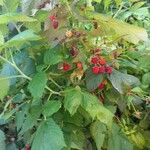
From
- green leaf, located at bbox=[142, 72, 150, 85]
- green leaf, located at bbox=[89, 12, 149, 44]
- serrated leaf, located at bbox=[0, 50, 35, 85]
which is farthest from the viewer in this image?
green leaf, located at bbox=[142, 72, 150, 85]

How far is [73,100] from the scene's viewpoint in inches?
35.8

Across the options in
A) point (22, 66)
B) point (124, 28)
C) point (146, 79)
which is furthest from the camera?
point (146, 79)

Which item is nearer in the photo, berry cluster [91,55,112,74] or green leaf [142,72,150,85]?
berry cluster [91,55,112,74]

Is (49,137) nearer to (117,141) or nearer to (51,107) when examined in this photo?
(51,107)

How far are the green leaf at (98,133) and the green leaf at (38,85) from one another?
0.67 feet

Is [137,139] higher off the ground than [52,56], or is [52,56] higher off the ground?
[52,56]

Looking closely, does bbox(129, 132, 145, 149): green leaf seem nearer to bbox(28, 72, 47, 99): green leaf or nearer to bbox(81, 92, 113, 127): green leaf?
bbox(81, 92, 113, 127): green leaf

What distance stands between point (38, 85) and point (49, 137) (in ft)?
0.41

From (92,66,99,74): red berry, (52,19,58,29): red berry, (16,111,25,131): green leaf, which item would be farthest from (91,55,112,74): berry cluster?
(16,111,25,131): green leaf

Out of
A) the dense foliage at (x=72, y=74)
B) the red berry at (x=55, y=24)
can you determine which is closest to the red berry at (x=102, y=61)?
the dense foliage at (x=72, y=74)

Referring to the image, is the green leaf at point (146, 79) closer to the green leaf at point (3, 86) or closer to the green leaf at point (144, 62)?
the green leaf at point (144, 62)

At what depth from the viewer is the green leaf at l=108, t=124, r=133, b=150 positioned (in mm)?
1077

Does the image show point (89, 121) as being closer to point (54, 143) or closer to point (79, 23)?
point (54, 143)

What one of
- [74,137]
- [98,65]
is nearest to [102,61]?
[98,65]
